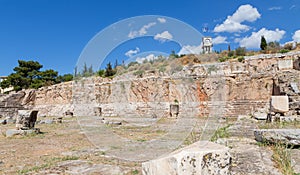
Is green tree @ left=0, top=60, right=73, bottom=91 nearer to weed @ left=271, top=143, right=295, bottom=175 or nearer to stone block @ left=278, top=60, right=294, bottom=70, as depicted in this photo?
stone block @ left=278, top=60, right=294, bottom=70

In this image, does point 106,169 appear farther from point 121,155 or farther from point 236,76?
point 236,76

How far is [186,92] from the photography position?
80.1 ft

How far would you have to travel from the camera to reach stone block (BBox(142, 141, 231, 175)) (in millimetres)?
2395

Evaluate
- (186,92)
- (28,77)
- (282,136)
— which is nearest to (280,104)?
(282,136)

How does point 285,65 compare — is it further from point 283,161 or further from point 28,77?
point 28,77

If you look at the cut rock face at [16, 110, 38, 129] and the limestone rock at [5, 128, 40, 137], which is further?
the cut rock face at [16, 110, 38, 129]

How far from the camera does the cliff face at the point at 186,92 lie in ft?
65.2

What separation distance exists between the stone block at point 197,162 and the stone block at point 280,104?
9.75 metres

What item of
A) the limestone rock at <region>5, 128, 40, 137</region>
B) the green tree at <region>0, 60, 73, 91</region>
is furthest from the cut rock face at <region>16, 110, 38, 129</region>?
the green tree at <region>0, 60, 73, 91</region>

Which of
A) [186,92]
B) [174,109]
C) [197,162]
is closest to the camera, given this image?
[197,162]

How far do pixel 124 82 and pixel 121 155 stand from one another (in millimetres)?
20419

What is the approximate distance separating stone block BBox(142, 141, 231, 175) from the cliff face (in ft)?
48.9

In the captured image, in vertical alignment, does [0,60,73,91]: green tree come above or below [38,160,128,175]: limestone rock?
above

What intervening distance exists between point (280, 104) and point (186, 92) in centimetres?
1357
